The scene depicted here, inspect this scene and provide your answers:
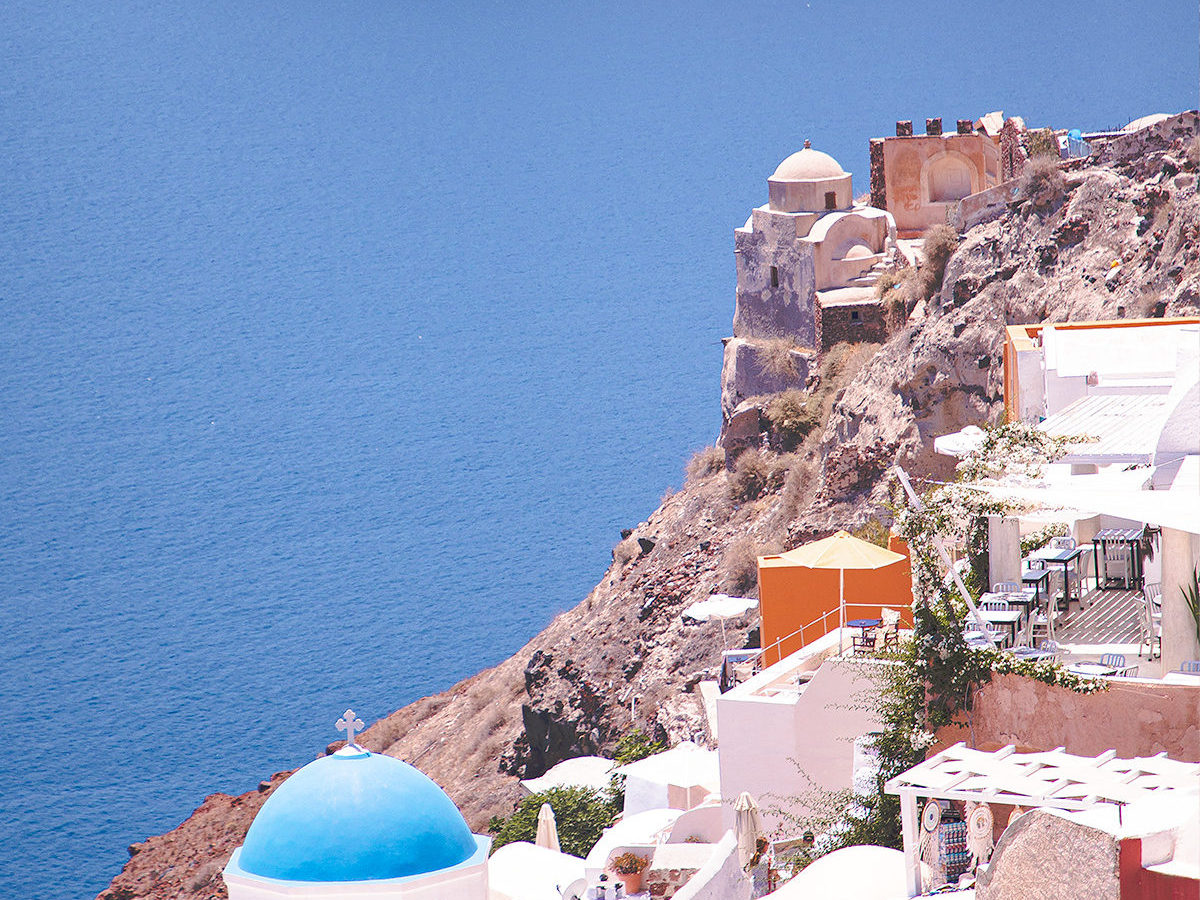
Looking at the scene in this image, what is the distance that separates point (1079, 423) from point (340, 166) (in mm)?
121684

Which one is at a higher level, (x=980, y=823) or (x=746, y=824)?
(x=980, y=823)

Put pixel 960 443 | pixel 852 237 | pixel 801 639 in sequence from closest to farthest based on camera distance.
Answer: pixel 960 443, pixel 801 639, pixel 852 237

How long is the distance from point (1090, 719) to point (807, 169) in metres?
29.8

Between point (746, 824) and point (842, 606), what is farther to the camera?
point (842, 606)

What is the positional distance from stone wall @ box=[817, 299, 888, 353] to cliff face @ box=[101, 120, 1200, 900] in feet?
3.18

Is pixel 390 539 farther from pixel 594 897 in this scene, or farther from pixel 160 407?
pixel 594 897

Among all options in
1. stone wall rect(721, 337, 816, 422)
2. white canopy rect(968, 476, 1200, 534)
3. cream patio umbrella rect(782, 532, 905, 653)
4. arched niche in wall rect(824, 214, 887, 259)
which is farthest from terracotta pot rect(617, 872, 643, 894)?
arched niche in wall rect(824, 214, 887, 259)

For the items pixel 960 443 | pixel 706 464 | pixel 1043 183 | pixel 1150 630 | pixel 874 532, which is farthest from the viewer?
pixel 706 464

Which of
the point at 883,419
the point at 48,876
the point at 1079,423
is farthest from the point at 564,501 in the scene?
the point at 1079,423

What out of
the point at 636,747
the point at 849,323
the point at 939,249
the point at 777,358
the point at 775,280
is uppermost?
the point at 939,249

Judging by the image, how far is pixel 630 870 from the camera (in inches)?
537

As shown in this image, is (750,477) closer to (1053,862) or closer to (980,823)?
(980,823)

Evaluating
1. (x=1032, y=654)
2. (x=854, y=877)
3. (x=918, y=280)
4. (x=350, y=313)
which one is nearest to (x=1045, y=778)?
(x=1032, y=654)

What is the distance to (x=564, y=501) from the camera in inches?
3516
